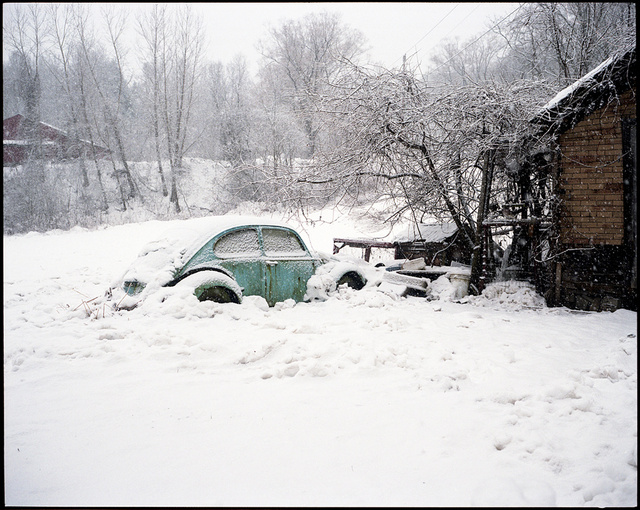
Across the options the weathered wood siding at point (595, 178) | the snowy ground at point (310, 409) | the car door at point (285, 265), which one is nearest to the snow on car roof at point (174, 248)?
the car door at point (285, 265)

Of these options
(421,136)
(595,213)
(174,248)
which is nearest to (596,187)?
(595,213)

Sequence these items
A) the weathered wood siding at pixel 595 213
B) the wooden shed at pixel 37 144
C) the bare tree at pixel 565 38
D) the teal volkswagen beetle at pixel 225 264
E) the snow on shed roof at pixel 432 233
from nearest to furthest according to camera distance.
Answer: the teal volkswagen beetle at pixel 225 264 → the weathered wood siding at pixel 595 213 → the snow on shed roof at pixel 432 233 → the wooden shed at pixel 37 144 → the bare tree at pixel 565 38

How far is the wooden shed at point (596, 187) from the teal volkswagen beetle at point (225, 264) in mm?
4832

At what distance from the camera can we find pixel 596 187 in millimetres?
7207

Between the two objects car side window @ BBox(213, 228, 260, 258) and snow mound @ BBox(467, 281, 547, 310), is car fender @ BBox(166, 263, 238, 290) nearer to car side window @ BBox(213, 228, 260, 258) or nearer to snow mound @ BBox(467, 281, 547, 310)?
car side window @ BBox(213, 228, 260, 258)

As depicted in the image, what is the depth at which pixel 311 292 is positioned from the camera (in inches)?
281

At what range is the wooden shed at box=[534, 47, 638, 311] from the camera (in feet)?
22.5

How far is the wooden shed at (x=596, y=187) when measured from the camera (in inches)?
269

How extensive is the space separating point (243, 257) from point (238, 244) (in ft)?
0.80

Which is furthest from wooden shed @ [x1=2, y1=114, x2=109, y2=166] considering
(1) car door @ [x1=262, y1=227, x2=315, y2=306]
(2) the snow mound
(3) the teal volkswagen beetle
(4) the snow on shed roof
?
(4) the snow on shed roof

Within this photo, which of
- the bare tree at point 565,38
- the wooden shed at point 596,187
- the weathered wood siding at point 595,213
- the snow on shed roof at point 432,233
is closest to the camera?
the wooden shed at point 596,187

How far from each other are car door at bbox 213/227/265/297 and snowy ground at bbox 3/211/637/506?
0.44m

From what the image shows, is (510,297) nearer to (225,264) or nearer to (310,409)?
(225,264)

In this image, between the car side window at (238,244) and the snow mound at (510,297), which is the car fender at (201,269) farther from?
the snow mound at (510,297)
